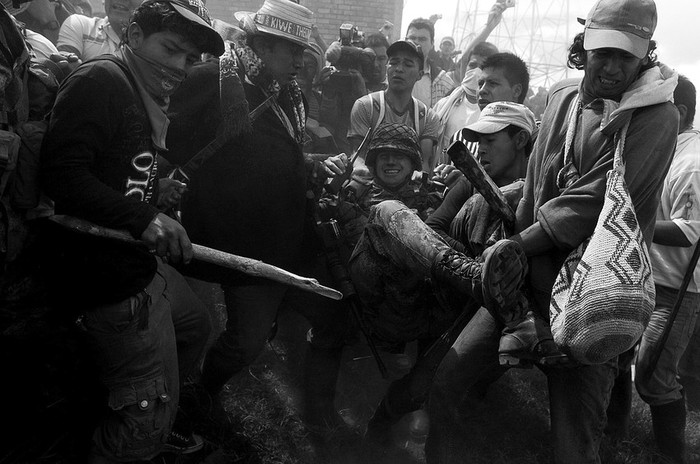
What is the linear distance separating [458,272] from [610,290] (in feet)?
2.22

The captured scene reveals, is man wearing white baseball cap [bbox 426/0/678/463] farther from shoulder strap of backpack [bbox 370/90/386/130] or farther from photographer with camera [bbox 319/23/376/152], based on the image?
photographer with camera [bbox 319/23/376/152]

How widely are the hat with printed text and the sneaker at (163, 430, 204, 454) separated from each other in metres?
2.30

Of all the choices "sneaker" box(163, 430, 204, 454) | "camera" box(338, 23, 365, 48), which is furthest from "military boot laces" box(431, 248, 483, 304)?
"camera" box(338, 23, 365, 48)

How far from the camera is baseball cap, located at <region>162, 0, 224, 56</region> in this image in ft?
8.05

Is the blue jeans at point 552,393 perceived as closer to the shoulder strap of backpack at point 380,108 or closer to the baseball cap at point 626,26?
the baseball cap at point 626,26

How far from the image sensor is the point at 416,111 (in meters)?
4.80

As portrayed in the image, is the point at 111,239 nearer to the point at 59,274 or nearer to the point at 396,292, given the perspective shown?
the point at 59,274

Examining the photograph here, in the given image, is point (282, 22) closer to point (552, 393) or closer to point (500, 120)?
point (500, 120)

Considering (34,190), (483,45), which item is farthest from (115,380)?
(483,45)

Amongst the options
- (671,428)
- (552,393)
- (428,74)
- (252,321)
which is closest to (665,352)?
(671,428)

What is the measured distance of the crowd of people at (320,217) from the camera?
234 cm

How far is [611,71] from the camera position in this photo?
2.50m

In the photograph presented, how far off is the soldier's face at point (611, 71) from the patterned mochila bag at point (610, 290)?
13.2 inches

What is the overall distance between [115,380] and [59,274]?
1.65 ft
